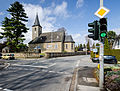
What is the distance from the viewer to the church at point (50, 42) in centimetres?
4112

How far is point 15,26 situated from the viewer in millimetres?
26453

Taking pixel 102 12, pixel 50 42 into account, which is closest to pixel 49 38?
pixel 50 42

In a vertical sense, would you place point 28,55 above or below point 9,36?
below

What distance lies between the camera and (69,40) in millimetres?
41562

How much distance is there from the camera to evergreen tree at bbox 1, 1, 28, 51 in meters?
25.7

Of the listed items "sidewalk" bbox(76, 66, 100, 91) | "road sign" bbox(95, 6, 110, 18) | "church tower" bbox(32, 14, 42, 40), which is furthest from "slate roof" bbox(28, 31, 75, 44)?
"road sign" bbox(95, 6, 110, 18)

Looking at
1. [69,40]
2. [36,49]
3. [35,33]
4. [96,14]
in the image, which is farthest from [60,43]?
[96,14]

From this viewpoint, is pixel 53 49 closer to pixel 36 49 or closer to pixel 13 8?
pixel 36 49

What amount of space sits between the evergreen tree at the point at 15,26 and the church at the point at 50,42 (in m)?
15.6

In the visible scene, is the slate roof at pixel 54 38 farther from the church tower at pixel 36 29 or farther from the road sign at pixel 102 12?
the road sign at pixel 102 12

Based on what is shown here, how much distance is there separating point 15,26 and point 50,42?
18.9 m

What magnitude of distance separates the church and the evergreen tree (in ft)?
51.3

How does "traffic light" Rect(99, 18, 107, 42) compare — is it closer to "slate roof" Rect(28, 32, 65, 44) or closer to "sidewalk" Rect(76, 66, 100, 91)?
"sidewalk" Rect(76, 66, 100, 91)

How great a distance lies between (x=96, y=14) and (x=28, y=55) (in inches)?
1013
